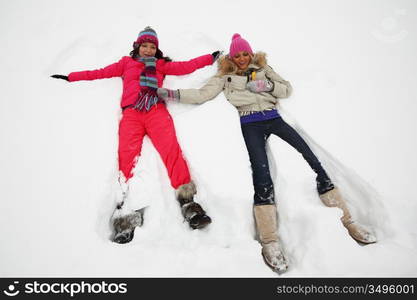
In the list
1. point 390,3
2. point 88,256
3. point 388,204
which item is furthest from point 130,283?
point 390,3

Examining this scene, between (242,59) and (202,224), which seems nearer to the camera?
(202,224)

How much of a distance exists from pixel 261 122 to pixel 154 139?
95 centimetres

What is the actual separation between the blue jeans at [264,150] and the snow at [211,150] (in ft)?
0.24

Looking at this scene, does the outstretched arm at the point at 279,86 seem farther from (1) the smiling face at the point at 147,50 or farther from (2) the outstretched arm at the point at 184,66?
(1) the smiling face at the point at 147,50

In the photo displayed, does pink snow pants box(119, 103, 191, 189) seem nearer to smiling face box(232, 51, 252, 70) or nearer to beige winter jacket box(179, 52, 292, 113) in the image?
beige winter jacket box(179, 52, 292, 113)

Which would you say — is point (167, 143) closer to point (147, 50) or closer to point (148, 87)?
point (148, 87)

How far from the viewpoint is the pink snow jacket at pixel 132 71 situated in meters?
2.27

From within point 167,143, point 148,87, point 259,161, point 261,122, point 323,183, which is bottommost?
point 323,183

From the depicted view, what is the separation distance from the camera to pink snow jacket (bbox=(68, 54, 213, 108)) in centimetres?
227

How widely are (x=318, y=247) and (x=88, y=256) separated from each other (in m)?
1.40

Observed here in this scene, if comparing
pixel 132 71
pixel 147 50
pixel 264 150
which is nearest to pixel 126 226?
pixel 264 150

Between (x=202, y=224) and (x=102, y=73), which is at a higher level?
(x=102, y=73)

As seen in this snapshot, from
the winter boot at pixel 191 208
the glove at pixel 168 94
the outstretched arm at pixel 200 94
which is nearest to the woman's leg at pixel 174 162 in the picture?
the winter boot at pixel 191 208

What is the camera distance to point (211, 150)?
6.38 feet
